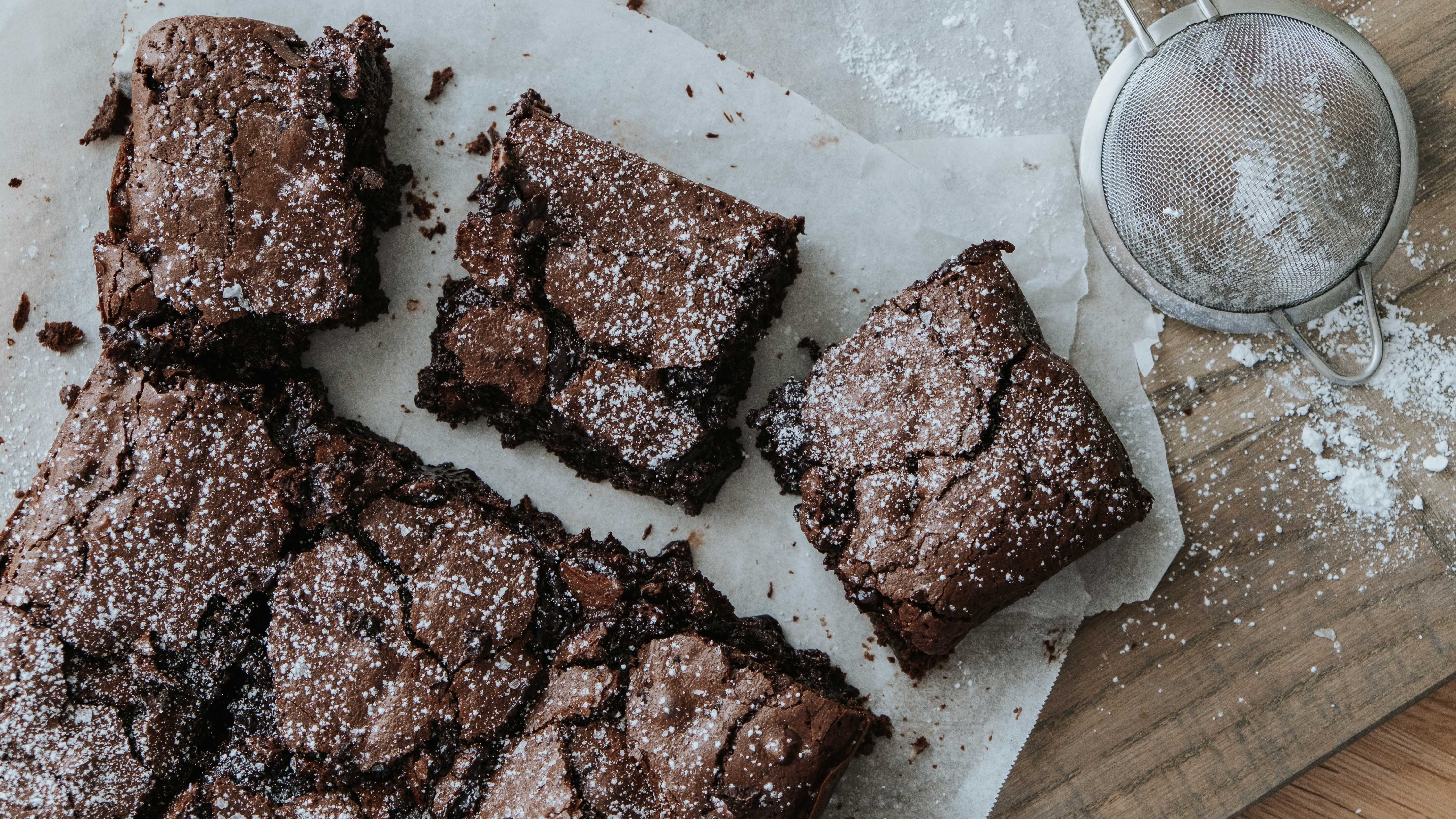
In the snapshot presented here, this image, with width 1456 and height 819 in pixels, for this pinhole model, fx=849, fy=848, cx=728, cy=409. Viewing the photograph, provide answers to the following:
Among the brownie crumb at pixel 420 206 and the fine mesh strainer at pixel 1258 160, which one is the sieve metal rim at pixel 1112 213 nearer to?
the fine mesh strainer at pixel 1258 160

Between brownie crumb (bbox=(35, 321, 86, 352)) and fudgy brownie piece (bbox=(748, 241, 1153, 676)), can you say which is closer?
fudgy brownie piece (bbox=(748, 241, 1153, 676))

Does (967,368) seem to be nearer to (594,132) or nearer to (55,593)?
(594,132)

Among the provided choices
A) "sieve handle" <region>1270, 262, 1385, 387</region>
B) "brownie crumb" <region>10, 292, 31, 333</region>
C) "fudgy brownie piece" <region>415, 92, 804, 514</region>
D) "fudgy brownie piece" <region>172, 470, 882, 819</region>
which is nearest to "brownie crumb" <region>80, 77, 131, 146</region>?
"brownie crumb" <region>10, 292, 31, 333</region>

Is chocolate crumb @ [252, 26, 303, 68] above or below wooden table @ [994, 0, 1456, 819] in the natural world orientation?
above

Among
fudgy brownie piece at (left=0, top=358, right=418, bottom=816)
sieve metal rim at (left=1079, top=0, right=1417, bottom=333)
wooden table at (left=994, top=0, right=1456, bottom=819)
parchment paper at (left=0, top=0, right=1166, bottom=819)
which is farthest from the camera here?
parchment paper at (left=0, top=0, right=1166, bottom=819)

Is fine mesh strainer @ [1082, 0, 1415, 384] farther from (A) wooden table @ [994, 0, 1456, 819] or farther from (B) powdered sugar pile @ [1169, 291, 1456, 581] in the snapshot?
(A) wooden table @ [994, 0, 1456, 819]
